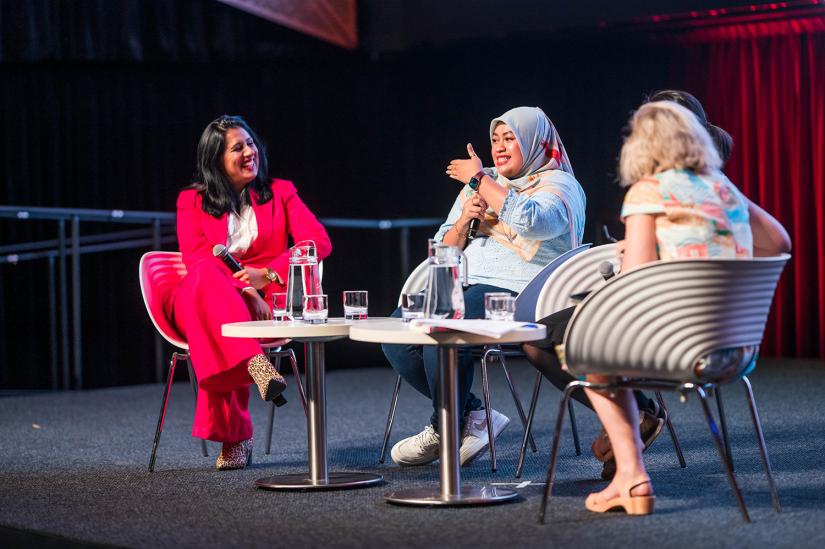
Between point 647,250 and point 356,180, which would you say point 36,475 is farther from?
point 356,180

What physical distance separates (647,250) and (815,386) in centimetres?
309

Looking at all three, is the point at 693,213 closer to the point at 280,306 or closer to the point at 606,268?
the point at 606,268

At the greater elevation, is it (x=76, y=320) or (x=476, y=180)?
(x=476, y=180)

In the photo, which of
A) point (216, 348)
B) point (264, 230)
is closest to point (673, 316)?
point (216, 348)

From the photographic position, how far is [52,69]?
677 centimetres

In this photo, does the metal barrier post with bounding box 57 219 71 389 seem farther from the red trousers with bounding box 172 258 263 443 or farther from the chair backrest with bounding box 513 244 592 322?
the chair backrest with bounding box 513 244 592 322

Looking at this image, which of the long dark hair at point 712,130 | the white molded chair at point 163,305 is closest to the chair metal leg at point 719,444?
the long dark hair at point 712,130

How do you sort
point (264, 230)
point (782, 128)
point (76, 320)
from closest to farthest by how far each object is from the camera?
1. point (264, 230)
2. point (76, 320)
3. point (782, 128)

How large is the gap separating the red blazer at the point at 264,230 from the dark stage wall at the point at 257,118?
10.6 ft

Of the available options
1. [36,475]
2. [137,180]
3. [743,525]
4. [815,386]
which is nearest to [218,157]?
[36,475]

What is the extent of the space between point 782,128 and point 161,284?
4.40m

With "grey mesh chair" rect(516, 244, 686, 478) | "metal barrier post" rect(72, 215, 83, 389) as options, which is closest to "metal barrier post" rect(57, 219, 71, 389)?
"metal barrier post" rect(72, 215, 83, 389)

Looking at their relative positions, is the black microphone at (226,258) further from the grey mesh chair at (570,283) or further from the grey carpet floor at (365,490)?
the grey mesh chair at (570,283)

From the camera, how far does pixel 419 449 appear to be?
3148mm
